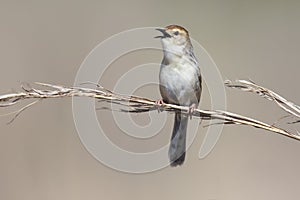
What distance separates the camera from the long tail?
1.45 m

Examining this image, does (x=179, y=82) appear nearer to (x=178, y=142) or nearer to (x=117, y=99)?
(x=178, y=142)

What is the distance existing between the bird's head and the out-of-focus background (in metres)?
0.35

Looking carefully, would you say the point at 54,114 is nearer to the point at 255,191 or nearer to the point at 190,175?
the point at 190,175

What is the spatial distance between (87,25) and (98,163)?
57 cm

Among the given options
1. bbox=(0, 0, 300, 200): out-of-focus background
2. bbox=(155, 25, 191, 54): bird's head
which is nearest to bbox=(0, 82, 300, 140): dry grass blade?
bbox=(155, 25, 191, 54): bird's head

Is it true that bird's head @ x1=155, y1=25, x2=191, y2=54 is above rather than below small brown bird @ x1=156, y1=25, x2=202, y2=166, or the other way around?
above

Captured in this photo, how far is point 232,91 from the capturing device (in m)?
1.96

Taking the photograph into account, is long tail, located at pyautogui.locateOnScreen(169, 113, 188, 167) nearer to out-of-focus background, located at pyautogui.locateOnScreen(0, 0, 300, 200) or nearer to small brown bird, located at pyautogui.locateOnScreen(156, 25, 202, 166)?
small brown bird, located at pyautogui.locateOnScreen(156, 25, 202, 166)

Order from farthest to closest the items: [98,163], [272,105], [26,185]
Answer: [272,105] < [98,163] < [26,185]

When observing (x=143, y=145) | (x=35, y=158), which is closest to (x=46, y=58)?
(x=35, y=158)

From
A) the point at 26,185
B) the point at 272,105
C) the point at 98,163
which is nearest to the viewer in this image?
the point at 26,185

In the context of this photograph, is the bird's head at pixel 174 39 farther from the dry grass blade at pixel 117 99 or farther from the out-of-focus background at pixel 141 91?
the dry grass blade at pixel 117 99

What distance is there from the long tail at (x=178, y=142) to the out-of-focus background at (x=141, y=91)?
0.88ft

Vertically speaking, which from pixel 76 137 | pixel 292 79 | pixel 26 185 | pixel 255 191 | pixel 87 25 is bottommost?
pixel 255 191
